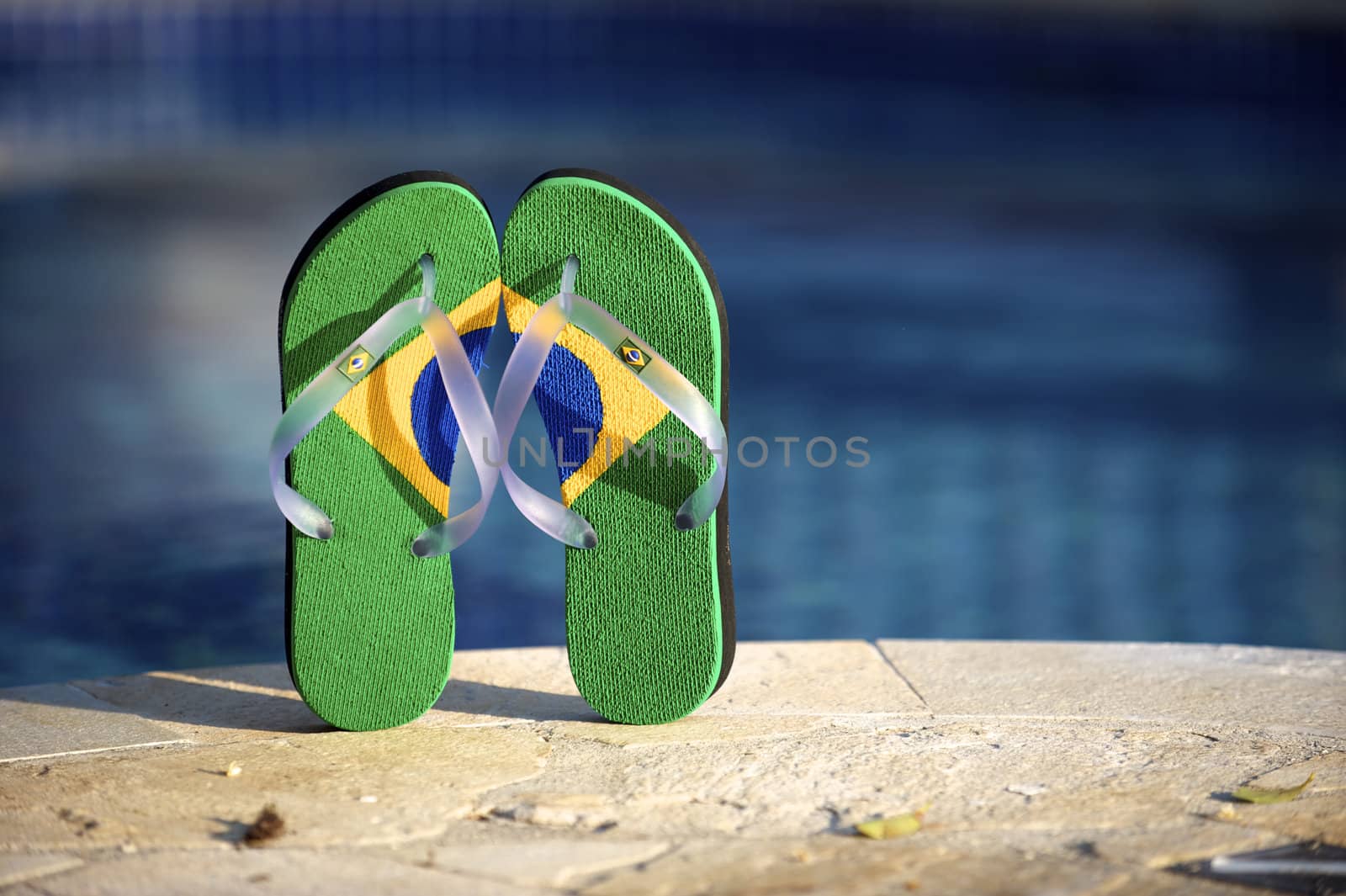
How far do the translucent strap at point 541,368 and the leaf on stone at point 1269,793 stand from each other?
0.69m

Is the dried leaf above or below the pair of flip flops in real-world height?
below

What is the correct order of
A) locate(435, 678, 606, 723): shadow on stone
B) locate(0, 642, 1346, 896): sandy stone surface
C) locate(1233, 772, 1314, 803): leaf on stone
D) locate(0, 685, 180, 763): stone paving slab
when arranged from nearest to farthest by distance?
1. locate(0, 642, 1346, 896): sandy stone surface
2. locate(1233, 772, 1314, 803): leaf on stone
3. locate(0, 685, 180, 763): stone paving slab
4. locate(435, 678, 606, 723): shadow on stone

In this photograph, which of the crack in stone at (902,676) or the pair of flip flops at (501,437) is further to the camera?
the crack in stone at (902,676)

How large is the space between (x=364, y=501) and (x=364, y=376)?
0.54ft

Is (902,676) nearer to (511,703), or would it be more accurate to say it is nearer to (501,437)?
(511,703)

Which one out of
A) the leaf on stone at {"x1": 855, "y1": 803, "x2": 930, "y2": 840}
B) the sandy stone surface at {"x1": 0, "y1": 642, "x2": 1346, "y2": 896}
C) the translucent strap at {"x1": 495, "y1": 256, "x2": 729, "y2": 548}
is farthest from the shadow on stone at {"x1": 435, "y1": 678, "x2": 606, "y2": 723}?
the leaf on stone at {"x1": 855, "y1": 803, "x2": 930, "y2": 840}

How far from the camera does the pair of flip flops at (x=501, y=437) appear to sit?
5.66 ft

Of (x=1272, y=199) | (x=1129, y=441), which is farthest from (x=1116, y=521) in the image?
(x=1272, y=199)

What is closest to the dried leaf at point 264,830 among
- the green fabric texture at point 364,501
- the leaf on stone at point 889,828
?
the green fabric texture at point 364,501

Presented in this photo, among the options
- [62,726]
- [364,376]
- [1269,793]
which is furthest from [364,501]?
[1269,793]

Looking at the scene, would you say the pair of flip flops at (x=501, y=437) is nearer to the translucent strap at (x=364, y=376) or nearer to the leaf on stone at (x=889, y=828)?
the translucent strap at (x=364, y=376)

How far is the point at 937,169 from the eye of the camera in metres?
7.53

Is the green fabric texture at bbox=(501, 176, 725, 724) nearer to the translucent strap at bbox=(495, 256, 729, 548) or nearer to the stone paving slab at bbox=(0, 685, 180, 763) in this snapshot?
the translucent strap at bbox=(495, 256, 729, 548)

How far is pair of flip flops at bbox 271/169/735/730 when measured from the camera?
1.73 m
